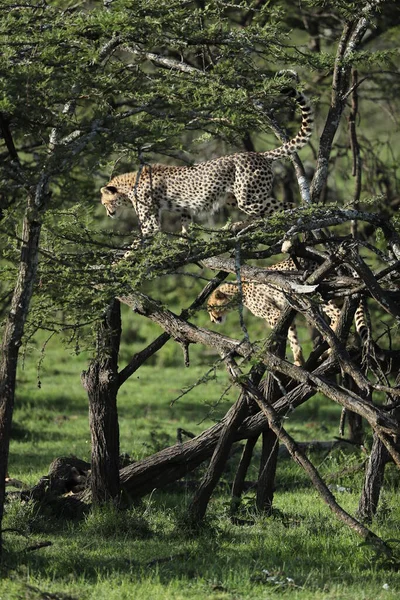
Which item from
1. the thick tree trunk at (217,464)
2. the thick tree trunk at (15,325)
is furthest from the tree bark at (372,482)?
the thick tree trunk at (15,325)

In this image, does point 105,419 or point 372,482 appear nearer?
point 372,482

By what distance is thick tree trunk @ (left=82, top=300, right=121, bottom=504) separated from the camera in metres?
7.30

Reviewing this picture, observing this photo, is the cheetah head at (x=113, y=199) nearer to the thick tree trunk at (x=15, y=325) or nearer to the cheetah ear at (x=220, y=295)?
the cheetah ear at (x=220, y=295)

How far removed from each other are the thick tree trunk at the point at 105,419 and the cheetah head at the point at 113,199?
9.82 feet

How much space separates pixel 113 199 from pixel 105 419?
3507 mm

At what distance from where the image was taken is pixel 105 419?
24.3ft

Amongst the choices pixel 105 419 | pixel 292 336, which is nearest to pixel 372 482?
pixel 105 419

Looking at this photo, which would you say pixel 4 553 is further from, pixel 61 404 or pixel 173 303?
pixel 173 303

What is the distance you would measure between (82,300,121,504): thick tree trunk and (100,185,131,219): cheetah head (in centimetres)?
299

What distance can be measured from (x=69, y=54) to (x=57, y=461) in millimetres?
3397

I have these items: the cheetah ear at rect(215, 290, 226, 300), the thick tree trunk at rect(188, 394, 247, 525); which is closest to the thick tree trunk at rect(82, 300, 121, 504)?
the thick tree trunk at rect(188, 394, 247, 525)

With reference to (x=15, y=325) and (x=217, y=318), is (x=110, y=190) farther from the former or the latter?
(x=15, y=325)

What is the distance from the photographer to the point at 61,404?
13133 millimetres

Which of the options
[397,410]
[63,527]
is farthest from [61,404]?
[397,410]
